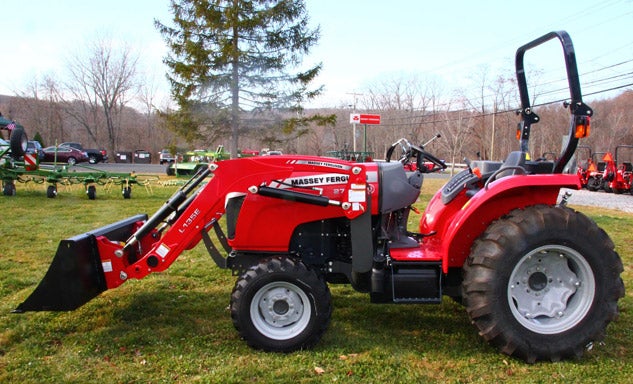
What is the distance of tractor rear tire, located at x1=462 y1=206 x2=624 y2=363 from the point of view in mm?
3514

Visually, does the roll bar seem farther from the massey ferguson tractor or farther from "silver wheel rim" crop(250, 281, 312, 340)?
"silver wheel rim" crop(250, 281, 312, 340)

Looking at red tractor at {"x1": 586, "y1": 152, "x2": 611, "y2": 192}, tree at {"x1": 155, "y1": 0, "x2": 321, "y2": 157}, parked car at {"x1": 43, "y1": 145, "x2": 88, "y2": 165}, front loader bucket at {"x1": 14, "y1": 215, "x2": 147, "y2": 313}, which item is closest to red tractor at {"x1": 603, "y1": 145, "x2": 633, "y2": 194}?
red tractor at {"x1": 586, "y1": 152, "x2": 611, "y2": 192}

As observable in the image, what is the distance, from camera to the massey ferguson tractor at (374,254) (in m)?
3.56

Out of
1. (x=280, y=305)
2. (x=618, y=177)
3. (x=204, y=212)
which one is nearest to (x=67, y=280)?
(x=204, y=212)

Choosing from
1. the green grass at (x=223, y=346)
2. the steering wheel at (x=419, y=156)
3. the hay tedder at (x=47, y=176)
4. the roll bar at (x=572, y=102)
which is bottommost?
the green grass at (x=223, y=346)

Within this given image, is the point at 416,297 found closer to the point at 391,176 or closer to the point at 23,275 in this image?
the point at 391,176

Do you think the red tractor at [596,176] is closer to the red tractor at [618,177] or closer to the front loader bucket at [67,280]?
the red tractor at [618,177]

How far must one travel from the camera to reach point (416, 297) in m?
3.79

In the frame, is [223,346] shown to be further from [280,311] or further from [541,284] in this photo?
[541,284]

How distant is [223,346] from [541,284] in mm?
A: 2460

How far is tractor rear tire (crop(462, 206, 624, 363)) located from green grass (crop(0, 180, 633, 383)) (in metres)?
0.19

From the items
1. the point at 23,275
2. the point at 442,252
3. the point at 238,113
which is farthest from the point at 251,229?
the point at 238,113

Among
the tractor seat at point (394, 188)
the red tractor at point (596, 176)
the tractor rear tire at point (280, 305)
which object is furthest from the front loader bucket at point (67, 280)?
the red tractor at point (596, 176)

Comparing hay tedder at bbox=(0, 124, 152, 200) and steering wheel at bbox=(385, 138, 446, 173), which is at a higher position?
steering wheel at bbox=(385, 138, 446, 173)
